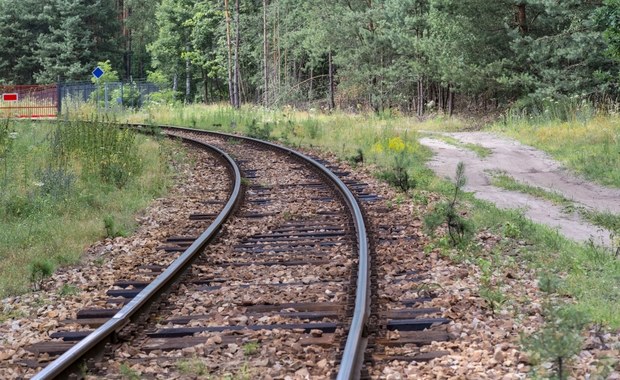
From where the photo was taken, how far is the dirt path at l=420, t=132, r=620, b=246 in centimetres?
982

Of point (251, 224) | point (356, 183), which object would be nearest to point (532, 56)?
point (356, 183)

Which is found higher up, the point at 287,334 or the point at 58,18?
the point at 58,18

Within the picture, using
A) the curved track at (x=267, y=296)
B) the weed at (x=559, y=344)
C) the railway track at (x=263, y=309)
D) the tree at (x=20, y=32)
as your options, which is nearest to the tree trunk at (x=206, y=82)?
the tree at (x=20, y=32)

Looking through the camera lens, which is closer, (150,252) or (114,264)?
(114,264)

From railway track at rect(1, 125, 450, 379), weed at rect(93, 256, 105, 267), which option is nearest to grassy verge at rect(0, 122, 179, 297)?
weed at rect(93, 256, 105, 267)

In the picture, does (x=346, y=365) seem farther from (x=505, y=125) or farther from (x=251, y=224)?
(x=505, y=125)

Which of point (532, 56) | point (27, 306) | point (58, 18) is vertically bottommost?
point (27, 306)

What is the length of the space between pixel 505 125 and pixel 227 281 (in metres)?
19.6

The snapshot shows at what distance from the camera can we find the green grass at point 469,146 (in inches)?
704

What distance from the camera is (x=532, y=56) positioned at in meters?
24.8

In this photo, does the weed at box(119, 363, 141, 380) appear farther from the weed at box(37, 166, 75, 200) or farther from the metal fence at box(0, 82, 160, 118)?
the metal fence at box(0, 82, 160, 118)

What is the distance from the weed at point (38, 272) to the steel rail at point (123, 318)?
4.35 feet

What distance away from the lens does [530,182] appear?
13.8 meters

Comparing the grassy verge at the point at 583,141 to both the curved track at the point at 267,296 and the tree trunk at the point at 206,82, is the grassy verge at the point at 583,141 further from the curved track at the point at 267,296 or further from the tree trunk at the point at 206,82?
the tree trunk at the point at 206,82
